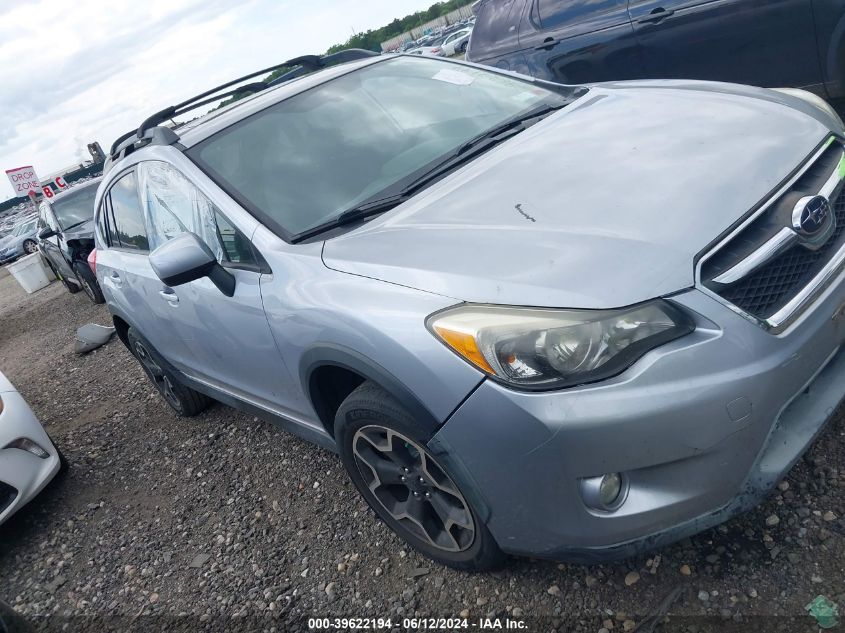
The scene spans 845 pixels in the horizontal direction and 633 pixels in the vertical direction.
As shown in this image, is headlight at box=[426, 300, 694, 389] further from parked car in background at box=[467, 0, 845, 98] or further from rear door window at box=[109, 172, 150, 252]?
parked car in background at box=[467, 0, 845, 98]

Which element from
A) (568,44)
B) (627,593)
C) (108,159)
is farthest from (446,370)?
(568,44)

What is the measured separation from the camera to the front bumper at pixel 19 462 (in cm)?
382

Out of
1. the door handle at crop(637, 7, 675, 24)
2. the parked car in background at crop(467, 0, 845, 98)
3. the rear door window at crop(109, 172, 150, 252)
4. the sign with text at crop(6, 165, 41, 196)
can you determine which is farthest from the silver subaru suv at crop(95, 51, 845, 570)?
the sign with text at crop(6, 165, 41, 196)

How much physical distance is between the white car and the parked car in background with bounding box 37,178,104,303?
566 cm

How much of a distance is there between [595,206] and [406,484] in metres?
1.13

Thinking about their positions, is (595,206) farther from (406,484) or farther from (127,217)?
(127,217)

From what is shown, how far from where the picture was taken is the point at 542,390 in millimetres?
1818

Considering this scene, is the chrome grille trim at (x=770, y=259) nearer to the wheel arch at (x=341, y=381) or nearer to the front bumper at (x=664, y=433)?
the front bumper at (x=664, y=433)

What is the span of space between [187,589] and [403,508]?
1185 mm

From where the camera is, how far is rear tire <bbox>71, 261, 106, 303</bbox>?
9.56m

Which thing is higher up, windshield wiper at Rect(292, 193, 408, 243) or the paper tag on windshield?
the paper tag on windshield

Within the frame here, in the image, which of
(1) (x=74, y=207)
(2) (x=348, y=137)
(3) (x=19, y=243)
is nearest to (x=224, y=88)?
(2) (x=348, y=137)

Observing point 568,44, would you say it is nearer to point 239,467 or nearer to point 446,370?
point 239,467

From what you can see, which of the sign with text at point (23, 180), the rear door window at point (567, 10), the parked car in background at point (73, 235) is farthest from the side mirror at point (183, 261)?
the sign with text at point (23, 180)
